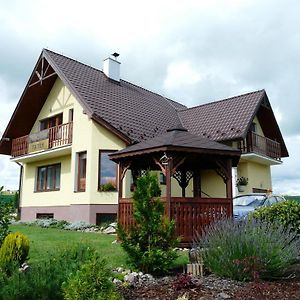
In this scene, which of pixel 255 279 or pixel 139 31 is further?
pixel 139 31

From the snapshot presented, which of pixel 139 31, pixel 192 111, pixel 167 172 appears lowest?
pixel 167 172

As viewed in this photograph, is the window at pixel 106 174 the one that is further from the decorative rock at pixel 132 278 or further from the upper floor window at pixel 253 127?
the decorative rock at pixel 132 278

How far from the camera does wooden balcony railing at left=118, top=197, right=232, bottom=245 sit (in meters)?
9.80

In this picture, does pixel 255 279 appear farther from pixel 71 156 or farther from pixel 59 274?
pixel 71 156

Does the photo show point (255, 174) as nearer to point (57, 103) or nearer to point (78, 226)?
point (78, 226)

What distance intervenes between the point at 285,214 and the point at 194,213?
2281mm

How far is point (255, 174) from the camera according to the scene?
72.5ft

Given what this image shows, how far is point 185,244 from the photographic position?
981cm

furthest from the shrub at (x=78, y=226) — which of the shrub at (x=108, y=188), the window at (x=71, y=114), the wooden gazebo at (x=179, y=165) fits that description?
the window at (x=71, y=114)

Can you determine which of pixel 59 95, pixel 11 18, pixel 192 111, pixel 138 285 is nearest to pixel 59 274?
pixel 138 285

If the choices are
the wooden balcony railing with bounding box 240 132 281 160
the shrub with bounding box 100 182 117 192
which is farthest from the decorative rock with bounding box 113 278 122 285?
the wooden balcony railing with bounding box 240 132 281 160

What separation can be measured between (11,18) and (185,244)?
279 inches

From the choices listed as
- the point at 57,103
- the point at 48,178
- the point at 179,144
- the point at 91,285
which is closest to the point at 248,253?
the point at 91,285

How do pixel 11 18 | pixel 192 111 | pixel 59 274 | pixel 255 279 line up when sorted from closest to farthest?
1. pixel 59 274
2. pixel 255 279
3. pixel 11 18
4. pixel 192 111
